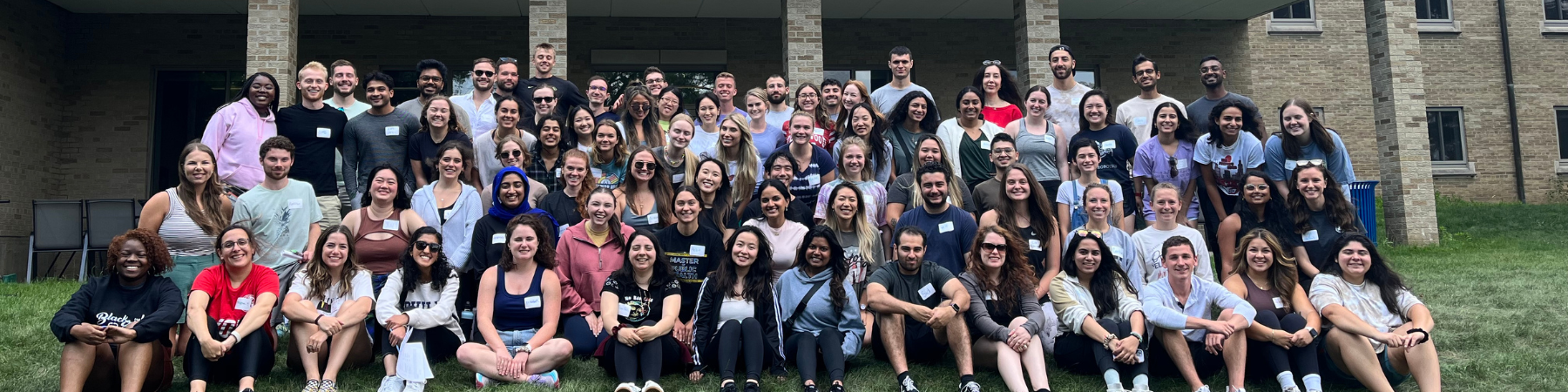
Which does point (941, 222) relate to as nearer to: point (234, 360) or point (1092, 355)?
point (1092, 355)

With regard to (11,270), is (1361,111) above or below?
above

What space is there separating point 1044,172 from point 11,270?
1295cm

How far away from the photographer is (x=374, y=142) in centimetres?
718

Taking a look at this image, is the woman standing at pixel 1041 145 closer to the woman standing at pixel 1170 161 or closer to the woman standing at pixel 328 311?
the woman standing at pixel 1170 161

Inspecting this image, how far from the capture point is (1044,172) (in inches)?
292

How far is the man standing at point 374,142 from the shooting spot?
7.18 metres

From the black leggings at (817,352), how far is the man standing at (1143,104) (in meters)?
3.63

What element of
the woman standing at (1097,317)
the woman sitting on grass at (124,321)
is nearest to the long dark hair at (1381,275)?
the woman standing at (1097,317)

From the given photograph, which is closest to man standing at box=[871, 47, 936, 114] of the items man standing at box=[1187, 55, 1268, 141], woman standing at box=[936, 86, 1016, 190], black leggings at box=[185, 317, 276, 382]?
woman standing at box=[936, 86, 1016, 190]

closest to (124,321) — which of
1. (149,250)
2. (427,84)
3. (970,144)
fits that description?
(149,250)

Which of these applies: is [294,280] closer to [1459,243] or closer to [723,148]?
[723,148]

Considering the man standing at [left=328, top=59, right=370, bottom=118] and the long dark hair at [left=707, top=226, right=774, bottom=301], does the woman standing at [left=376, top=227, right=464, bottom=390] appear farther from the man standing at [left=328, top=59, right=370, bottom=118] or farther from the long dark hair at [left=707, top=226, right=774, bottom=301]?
the man standing at [left=328, top=59, right=370, bottom=118]

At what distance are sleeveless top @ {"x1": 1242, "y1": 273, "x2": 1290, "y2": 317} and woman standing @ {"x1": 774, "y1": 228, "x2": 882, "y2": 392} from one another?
214cm

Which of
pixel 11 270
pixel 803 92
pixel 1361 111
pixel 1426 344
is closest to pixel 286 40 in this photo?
pixel 11 270
